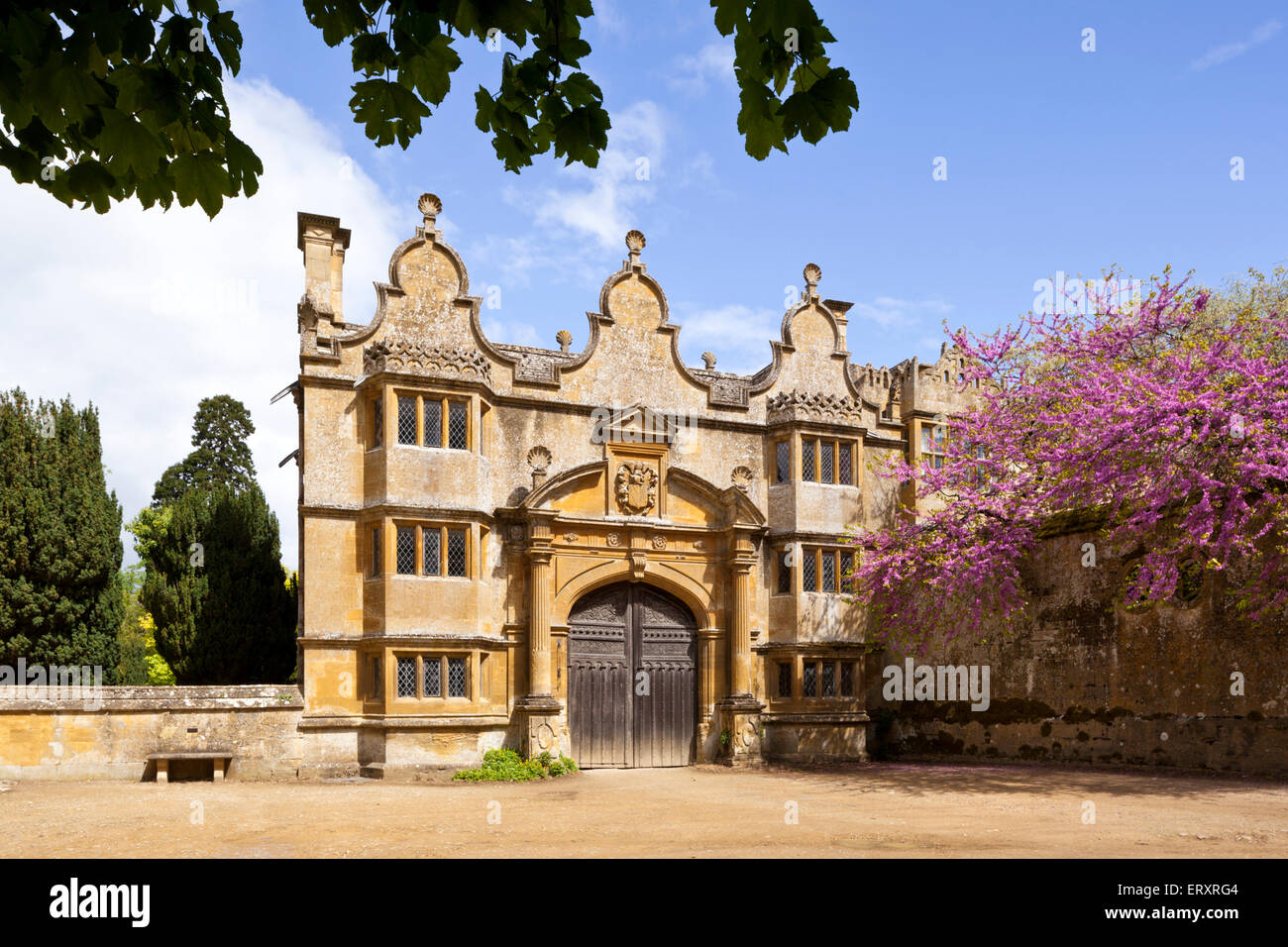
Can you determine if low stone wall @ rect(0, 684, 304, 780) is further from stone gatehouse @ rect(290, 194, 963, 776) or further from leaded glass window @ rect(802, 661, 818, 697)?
leaded glass window @ rect(802, 661, 818, 697)

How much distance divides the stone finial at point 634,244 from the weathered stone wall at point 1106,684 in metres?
9.37

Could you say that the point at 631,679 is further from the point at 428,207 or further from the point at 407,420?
the point at 428,207

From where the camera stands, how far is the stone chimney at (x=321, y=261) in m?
18.8

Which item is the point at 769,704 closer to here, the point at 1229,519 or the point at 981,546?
the point at 981,546

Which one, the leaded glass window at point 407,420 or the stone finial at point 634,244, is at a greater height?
the stone finial at point 634,244

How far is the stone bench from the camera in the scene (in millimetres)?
16172

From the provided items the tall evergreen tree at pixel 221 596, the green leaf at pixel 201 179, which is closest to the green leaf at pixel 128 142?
the green leaf at pixel 201 179

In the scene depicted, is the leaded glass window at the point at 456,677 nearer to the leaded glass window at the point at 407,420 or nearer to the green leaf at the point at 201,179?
the leaded glass window at the point at 407,420

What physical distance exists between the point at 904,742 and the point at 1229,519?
30.8ft

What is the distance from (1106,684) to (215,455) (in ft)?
116

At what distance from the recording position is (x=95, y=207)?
14.6ft

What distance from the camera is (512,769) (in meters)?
17.5

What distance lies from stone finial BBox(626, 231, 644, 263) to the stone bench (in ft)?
37.1

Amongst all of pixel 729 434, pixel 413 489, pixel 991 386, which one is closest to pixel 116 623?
pixel 413 489
